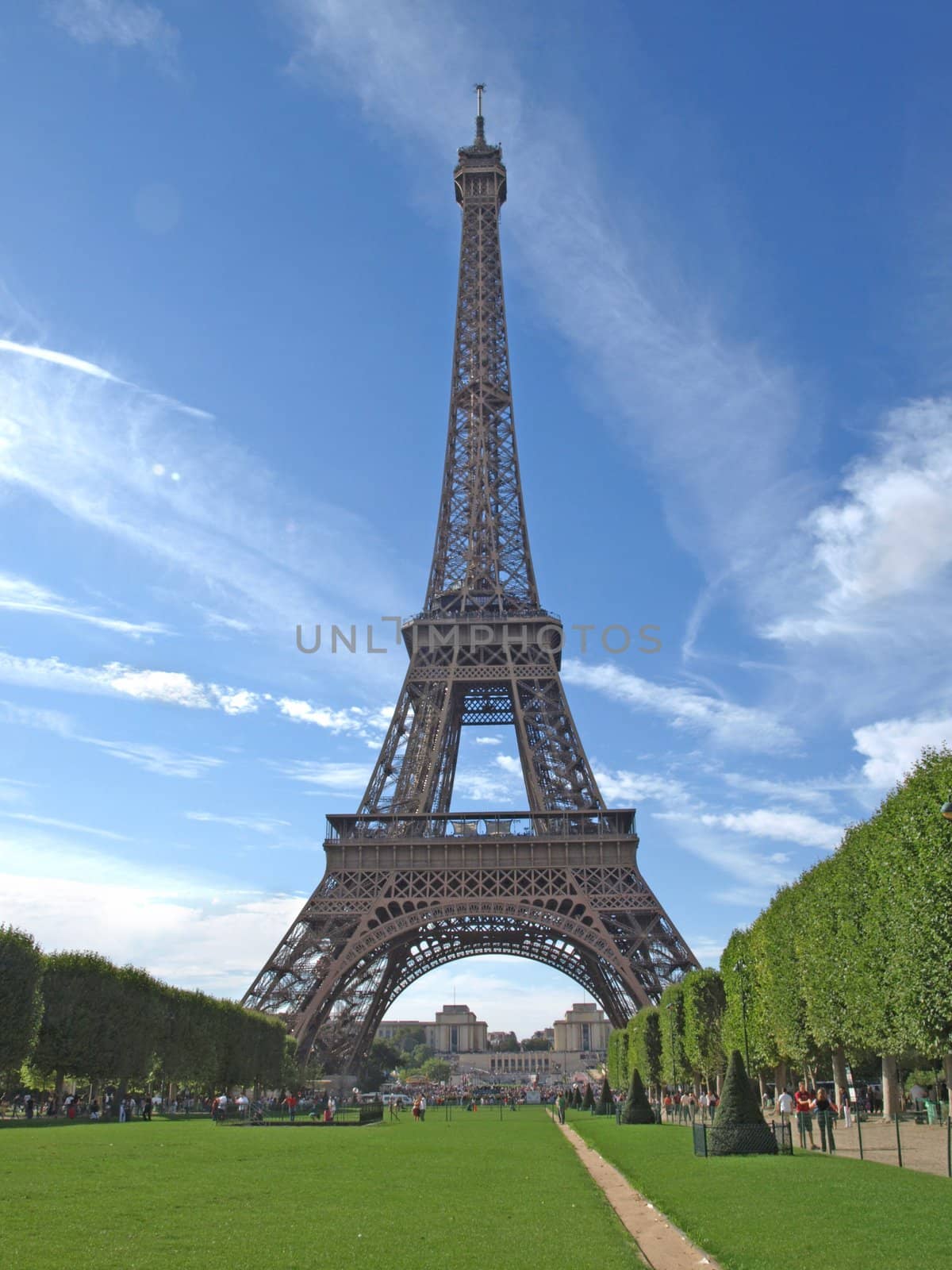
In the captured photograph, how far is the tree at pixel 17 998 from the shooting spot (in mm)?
41438

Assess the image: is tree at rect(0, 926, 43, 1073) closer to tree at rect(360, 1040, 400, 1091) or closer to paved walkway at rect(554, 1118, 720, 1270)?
paved walkway at rect(554, 1118, 720, 1270)

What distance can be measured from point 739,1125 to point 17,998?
28426 millimetres

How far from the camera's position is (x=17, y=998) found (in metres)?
41.9

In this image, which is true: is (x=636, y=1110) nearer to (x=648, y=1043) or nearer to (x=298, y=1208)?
(x=648, y=1043)

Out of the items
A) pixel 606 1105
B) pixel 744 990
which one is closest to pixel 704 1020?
pixel 744 990

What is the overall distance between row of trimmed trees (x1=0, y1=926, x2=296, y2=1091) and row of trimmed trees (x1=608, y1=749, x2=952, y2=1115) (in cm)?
2201

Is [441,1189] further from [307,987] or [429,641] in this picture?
[429,641]

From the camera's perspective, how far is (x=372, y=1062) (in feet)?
419

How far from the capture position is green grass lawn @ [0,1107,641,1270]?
12.3 meters

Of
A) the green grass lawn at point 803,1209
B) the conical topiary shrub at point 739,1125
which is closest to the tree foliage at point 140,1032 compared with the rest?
the conical topiary shrub at point 739,1125

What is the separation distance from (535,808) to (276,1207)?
51411 millimetres

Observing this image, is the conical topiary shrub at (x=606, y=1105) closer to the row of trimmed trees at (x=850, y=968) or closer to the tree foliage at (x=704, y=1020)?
the row of trimmed trees at (x=850, y=968)

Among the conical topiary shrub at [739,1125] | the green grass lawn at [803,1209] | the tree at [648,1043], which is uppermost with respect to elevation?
the tree at [648,1043]

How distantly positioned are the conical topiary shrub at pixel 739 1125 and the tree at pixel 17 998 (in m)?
27.5
